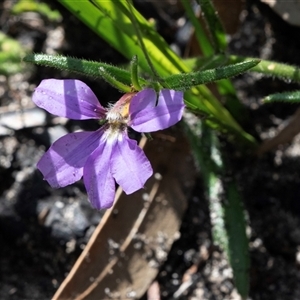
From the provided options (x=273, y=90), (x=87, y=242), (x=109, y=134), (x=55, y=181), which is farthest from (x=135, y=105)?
(x=273, y=90)

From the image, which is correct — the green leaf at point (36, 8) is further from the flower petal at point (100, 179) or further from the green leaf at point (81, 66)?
the flower petal at point (100, 179)

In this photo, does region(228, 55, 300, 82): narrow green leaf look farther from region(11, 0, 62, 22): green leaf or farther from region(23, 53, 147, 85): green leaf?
region(11, 0, 62, 22): green leaf

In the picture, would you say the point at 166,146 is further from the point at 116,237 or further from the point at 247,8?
the point at 247,8

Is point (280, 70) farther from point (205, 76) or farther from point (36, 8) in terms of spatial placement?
point (36, 8)

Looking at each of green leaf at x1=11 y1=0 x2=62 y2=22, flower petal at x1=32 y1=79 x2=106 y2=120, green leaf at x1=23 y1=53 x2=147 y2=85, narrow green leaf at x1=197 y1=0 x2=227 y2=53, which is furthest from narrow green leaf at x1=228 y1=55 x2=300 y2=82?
green leaf at x1=11 y1=0 x2=62 y2=22

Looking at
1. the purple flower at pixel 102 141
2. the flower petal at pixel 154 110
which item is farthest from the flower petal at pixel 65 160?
the flower petal at pixel 154 110

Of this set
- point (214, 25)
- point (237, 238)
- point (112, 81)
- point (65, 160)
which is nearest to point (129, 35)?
point (214, 25)

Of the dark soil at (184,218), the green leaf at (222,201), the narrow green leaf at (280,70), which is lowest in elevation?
the dark soil at (184,218)
